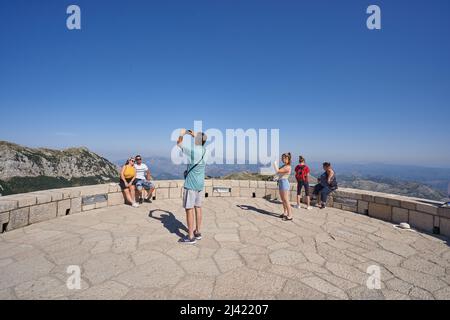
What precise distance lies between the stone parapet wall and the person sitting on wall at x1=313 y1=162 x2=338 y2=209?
13.9 inches

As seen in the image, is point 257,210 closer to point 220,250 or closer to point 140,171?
point 220,250

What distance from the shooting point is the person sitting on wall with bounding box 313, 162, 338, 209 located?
283 inches

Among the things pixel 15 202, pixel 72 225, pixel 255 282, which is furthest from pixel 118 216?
pixel 255 282

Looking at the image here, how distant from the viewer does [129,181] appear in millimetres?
7035

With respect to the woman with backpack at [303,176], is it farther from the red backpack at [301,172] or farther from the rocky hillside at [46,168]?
the rocky hillside at [46,168]

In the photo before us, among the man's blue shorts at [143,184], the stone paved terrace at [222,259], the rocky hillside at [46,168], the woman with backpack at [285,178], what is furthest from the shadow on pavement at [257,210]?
the rocky hillside at [46,168]

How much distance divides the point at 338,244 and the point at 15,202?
6309 mm

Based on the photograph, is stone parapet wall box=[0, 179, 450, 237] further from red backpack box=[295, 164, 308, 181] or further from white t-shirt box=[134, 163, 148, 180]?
red backpack box=[295, 164, 308, 181]

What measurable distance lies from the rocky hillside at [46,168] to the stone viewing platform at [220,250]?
2289 inches

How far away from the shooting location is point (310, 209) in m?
7.11

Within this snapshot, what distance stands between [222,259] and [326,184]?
16.4 feet

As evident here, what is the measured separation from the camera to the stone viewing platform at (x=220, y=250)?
274 cm

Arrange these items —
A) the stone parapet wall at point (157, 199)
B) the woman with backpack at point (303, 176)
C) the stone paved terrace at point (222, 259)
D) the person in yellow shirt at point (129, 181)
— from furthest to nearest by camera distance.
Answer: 1. the woman with backpack at point (303, 176)
2. the person in yellow shirt at point (129, 181)
3. the stone parapet wall at point (157, 199)
4. the stone paved terrace at point (222, 259)
